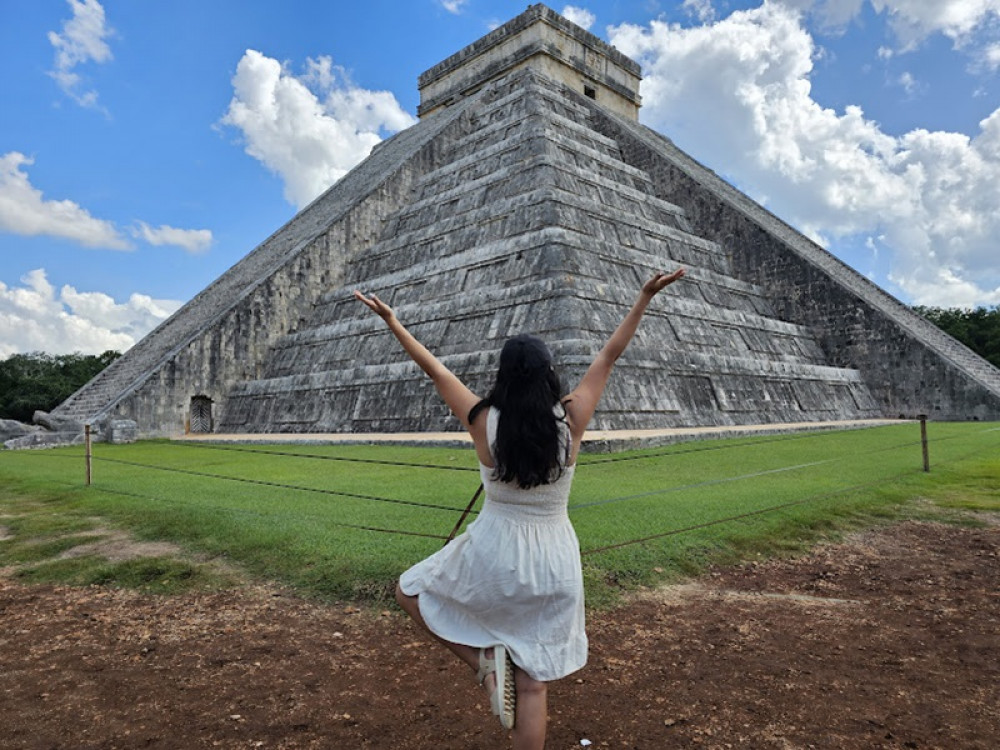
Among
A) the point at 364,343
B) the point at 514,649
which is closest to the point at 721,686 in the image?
the point at 514,649

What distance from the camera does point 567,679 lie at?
3.29 metres

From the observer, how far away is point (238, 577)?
4891 mm

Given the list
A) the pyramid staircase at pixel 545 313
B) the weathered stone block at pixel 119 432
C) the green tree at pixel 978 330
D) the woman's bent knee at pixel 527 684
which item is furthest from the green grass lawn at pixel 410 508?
the green tree at pixel 978 330

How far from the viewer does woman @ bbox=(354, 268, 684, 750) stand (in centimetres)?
228

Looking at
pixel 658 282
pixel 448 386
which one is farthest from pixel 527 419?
pixel 658 282

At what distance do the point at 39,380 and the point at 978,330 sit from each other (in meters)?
43.9

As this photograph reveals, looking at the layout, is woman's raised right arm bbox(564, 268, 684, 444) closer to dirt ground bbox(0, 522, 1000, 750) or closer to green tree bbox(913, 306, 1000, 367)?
dirt ground bbox(0, 522, 1000, 750)

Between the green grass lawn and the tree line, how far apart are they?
22.1 m

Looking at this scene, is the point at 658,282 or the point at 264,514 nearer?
the point at 658,282

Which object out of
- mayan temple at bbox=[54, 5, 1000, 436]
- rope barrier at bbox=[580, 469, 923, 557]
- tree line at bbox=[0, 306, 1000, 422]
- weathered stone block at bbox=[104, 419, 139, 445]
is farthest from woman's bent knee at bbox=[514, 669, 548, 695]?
tree line at bbox=[0, 306, 1000, 422]

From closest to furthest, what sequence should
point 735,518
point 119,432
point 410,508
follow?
point 735,518, point 410,508, point 119,432

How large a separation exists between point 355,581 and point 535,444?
284 centimetres

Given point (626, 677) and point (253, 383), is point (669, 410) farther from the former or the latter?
point (253, 383)

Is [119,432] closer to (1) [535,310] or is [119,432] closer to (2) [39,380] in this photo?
(1) [535,310]
